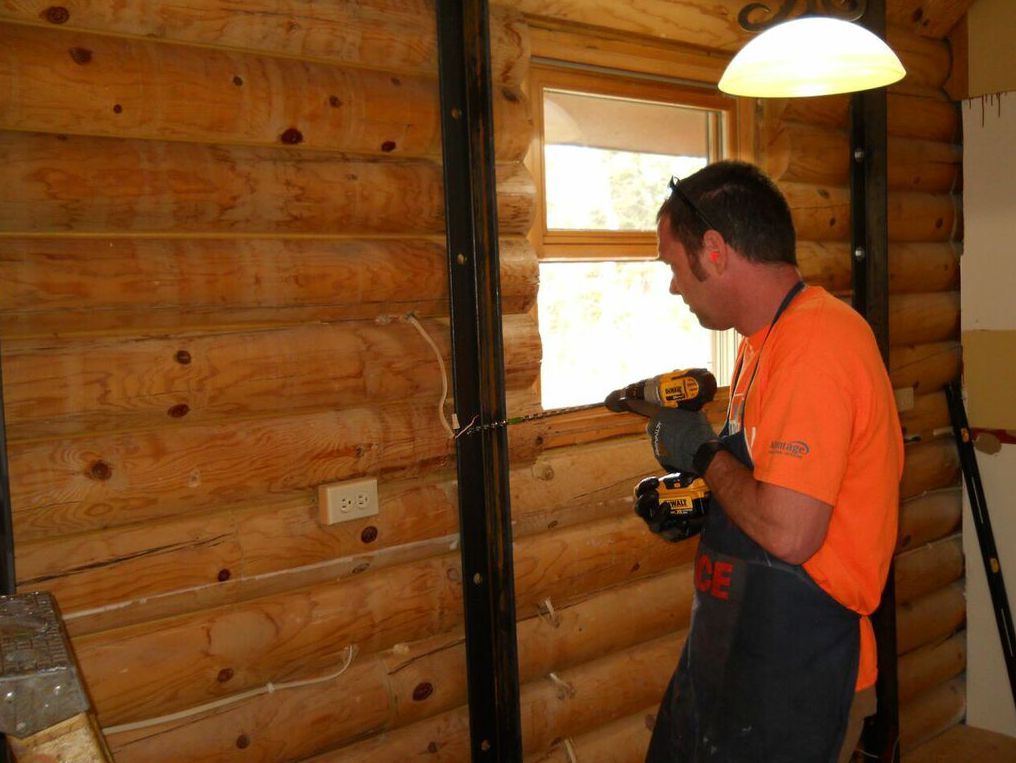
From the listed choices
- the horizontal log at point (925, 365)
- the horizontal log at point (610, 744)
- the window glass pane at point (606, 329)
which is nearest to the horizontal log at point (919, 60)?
the horizontal log at point (925, 365)

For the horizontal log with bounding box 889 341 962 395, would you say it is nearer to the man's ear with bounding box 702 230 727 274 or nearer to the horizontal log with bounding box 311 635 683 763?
the horizontal log with bounding box 311 635 683 763

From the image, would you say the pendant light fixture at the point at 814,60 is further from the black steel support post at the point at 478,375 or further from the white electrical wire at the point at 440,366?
the white electrical wire at the point at 440,366

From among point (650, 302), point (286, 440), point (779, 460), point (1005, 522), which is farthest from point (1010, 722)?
point (286, 440)

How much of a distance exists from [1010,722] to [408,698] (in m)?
3.55

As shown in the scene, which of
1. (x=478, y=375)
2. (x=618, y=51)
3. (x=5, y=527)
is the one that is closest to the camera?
(x=5, y=527)

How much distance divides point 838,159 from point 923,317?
0.98 metres

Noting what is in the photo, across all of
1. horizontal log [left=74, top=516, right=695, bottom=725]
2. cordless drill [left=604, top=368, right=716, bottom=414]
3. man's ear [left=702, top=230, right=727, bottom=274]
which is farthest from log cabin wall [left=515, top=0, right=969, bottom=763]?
man's ear [left=702, top=230, right=727, bottom=274]

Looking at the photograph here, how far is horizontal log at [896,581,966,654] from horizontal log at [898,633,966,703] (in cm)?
4

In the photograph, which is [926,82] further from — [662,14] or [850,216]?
[662,14]

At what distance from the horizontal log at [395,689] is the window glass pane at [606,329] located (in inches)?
31.3

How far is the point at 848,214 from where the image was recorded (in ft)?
14.8

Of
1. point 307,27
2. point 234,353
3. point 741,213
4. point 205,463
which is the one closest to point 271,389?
point 234,353

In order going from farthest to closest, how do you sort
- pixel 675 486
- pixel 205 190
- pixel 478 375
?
pixel 478 375 < pixel 205 190 < pixel 675 486

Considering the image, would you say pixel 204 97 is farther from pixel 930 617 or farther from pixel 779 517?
pixel 930 617
